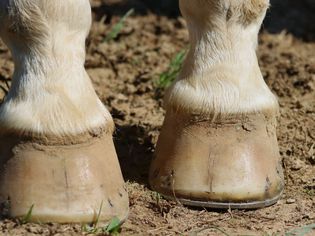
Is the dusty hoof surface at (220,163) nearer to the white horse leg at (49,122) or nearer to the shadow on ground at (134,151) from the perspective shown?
the shadow on ground at (134,151)

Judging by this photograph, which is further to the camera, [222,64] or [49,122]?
[222,64]

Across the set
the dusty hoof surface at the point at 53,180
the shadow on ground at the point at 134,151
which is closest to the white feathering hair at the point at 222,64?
the shadow on ground at the point at 134,151

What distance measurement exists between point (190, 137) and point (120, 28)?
1.80 meters

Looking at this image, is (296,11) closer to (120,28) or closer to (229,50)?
(120,28)

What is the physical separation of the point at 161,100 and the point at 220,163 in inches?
42.8

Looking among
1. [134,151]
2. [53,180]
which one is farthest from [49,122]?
[134,151]

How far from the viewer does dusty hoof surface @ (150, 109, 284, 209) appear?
9.22 ft

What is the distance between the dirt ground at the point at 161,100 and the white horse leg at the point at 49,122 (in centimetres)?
8

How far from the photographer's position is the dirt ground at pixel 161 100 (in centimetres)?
276

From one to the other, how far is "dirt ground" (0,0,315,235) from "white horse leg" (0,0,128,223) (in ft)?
0.27

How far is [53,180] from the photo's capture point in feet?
8.38

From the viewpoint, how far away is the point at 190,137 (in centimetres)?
286

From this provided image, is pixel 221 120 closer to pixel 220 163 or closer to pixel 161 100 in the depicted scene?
pixel 220 163

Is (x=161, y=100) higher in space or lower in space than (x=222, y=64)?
lower
